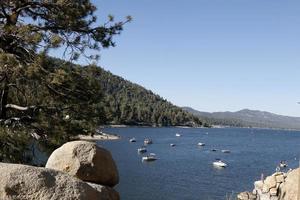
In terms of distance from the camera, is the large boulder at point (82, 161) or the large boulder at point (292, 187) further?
the large boulder at point (292, 187)

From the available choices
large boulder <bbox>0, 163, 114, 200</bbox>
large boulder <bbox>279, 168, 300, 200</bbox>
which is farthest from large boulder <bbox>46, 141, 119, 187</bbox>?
large boulder <bbox>279, 168, 300, 200</bbox>

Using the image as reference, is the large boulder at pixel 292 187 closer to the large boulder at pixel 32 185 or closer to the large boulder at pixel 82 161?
the large boulder at pixel 82 161

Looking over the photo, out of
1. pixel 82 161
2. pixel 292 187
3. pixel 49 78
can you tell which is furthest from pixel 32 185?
pixel 292 187

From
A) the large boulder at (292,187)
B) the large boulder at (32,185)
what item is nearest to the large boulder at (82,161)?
the large boulder at (32,185)

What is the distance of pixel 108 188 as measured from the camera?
11.8m

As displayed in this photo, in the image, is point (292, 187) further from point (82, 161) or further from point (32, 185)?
point (32, 185)

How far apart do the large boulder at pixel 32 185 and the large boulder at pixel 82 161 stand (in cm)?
347

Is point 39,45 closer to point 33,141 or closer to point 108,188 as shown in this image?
point 33,141

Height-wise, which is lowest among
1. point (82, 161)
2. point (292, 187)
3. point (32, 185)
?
point (292, 187)

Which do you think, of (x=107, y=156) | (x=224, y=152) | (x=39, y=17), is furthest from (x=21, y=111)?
(x=224, y=152)

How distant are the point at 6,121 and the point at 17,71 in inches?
95.7

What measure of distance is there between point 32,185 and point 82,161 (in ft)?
12.7

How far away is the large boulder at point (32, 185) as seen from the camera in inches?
310

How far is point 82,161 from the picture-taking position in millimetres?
11766
